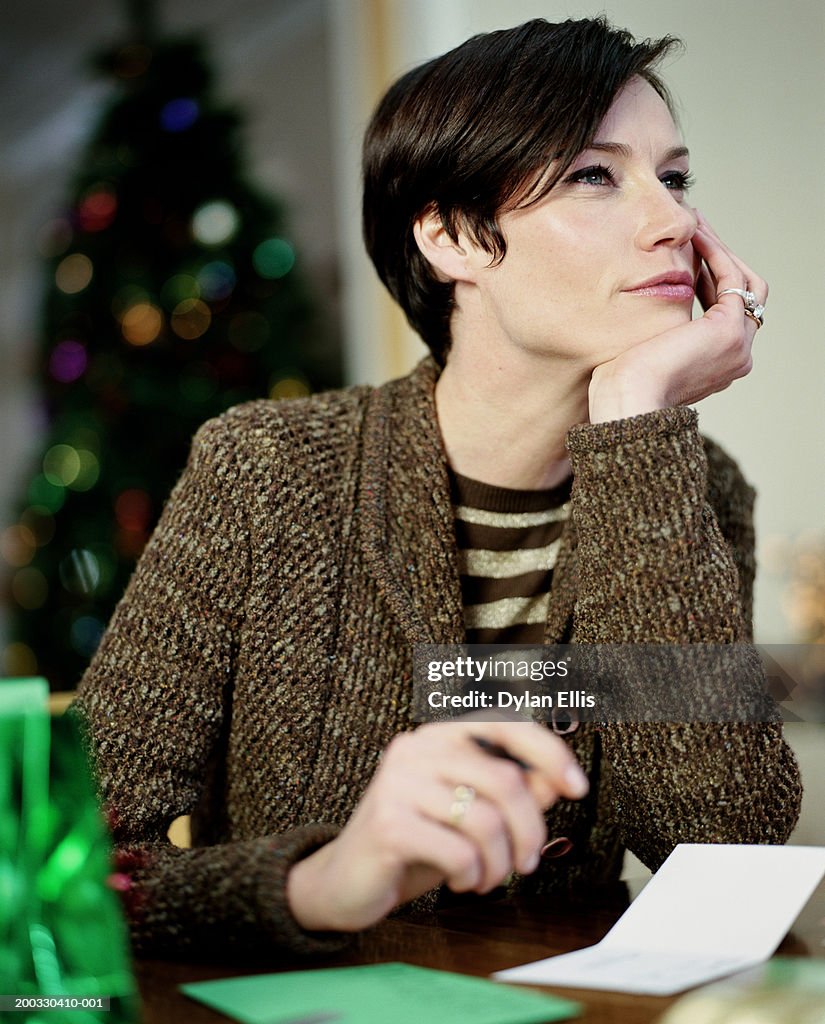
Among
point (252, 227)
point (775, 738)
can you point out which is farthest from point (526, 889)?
point (252, 227)

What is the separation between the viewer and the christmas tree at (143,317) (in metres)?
3.15

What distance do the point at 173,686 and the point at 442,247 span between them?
1.86ft

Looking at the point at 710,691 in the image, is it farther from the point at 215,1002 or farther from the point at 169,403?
the point at 169,403

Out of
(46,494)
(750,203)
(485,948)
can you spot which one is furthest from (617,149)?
(46,494)

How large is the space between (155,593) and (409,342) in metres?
2.20

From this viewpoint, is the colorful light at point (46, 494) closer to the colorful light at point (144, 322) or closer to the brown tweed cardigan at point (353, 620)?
the colorful light at point (144, 322)

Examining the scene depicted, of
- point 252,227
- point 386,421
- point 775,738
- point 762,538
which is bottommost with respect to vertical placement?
point 762,538

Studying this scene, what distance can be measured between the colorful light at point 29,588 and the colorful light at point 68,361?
561 millimetres

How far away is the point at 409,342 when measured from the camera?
3.16 meters

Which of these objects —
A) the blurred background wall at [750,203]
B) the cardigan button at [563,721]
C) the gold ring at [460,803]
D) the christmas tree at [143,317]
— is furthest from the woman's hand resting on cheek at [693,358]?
the christmas tree at [143,317]

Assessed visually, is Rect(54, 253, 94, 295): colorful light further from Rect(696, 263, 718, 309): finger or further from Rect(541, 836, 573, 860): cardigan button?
Rect(541, 836, 573, 860): cardigan button

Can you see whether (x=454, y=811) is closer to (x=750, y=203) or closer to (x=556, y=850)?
(x=556, y=850)
